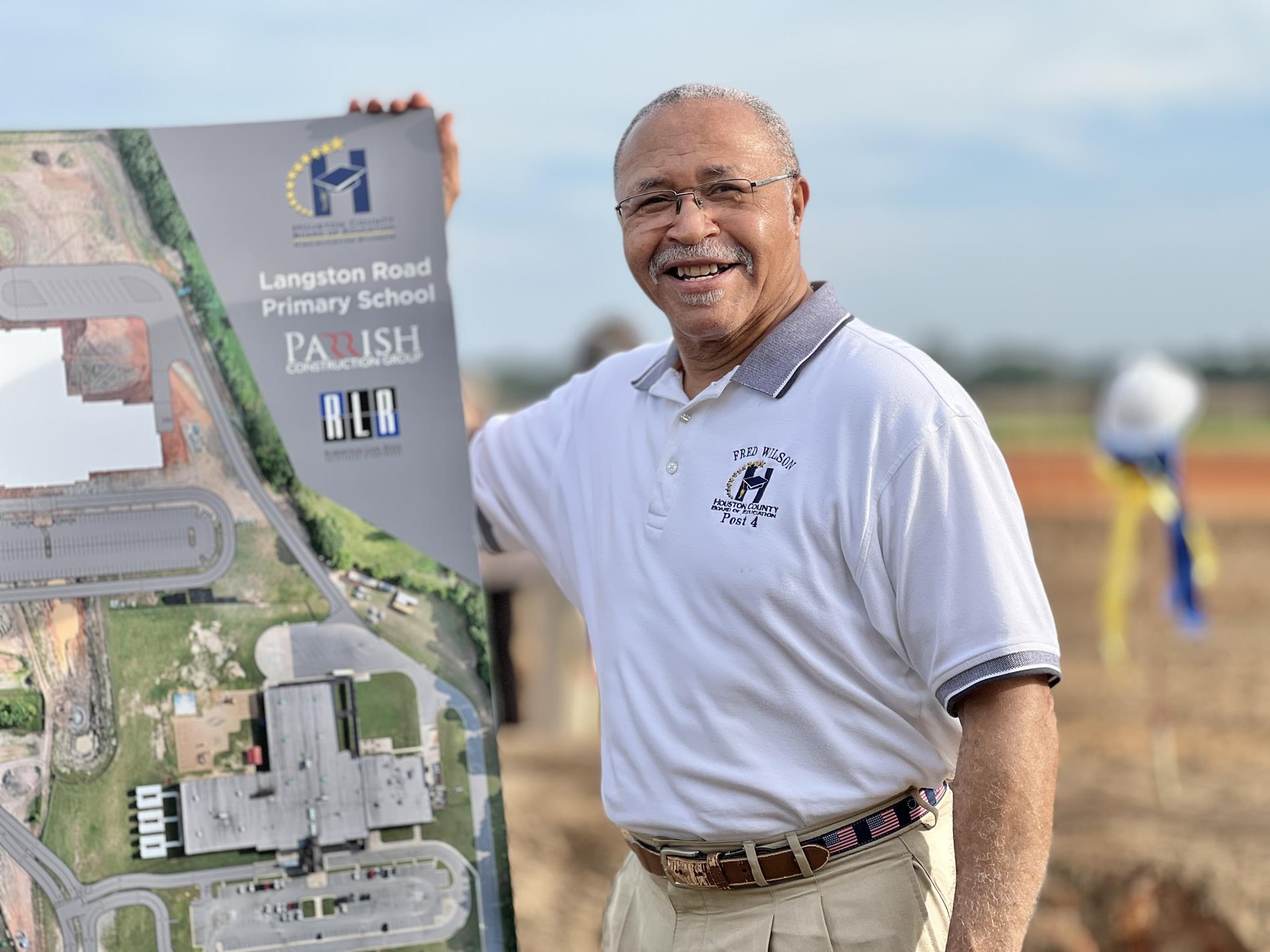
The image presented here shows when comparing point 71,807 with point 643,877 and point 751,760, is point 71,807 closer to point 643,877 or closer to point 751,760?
point 643,877

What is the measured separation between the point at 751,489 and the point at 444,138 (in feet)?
4.17

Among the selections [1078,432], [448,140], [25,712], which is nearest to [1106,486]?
[1078,432]

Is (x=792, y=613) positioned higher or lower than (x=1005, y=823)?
higher

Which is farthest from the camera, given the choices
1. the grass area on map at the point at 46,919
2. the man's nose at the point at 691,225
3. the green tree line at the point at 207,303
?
the green tree line at the point at 207,303

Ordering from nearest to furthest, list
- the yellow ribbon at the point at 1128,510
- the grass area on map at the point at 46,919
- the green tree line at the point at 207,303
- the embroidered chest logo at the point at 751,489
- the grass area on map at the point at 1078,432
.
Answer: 1. the embroidered chest logo at the point at 751,489
2. the grass area on map at the point at 46,919
3. the green tree line at the point at 207,303
4. the yellow ribbon at the point at 1128,510
5. the grass area on map at the point at 1078,432

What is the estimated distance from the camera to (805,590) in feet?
8.61

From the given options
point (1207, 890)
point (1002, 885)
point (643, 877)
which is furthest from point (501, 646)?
point (1002, 885)

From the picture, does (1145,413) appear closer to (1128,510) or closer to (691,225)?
(1128,510)

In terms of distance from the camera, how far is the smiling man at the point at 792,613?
249 centimetres

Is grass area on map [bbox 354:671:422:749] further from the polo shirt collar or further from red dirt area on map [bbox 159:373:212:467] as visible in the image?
the polo shirt collar

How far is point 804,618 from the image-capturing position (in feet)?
8.64

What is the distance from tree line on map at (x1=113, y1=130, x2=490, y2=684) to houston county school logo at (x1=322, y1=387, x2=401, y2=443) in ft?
0.40

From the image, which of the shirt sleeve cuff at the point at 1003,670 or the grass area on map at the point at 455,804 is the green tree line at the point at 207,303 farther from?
the shirt sleeve cuff at the point at 1003,670

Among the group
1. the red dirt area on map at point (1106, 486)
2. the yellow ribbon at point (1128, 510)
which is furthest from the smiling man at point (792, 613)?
the red dirt area on map at point (1106, 486)
